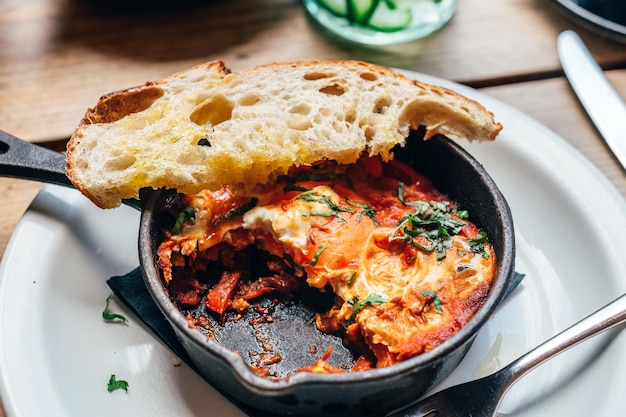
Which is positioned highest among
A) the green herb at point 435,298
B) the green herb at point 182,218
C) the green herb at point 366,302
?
the green herb at point 435,298

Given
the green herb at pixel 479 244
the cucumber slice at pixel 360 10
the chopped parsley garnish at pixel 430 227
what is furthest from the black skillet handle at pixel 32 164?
the cucumber slice at pixel 360 10

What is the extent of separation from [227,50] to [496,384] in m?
2.14

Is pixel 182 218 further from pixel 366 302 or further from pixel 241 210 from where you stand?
pixel 366 302

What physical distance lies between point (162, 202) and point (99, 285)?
368 mm

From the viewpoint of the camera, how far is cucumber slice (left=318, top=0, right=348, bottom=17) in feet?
10.4

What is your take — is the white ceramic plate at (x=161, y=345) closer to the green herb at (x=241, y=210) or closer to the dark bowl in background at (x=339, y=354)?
the dark bowl in background at (x=339, y=354)

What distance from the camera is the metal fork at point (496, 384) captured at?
174cm

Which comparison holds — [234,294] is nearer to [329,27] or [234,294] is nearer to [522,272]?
[522,272]

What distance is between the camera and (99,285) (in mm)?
2119

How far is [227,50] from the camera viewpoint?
3.24m

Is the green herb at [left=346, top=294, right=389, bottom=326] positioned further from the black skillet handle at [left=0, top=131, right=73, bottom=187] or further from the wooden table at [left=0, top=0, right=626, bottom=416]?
the wooden table at [left=0, top=0, right=626, bottom=416]

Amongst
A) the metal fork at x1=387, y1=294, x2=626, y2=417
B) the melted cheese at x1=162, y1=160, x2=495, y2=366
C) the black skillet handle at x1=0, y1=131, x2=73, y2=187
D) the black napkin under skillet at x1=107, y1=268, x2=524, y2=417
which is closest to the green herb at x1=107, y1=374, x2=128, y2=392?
the black napkin under skillet at x1=107, y1=268, x2=524, y2=417

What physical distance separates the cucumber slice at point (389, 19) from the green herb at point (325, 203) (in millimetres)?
1391

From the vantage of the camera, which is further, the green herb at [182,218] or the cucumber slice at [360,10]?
the cucumber slice at [360,10]
